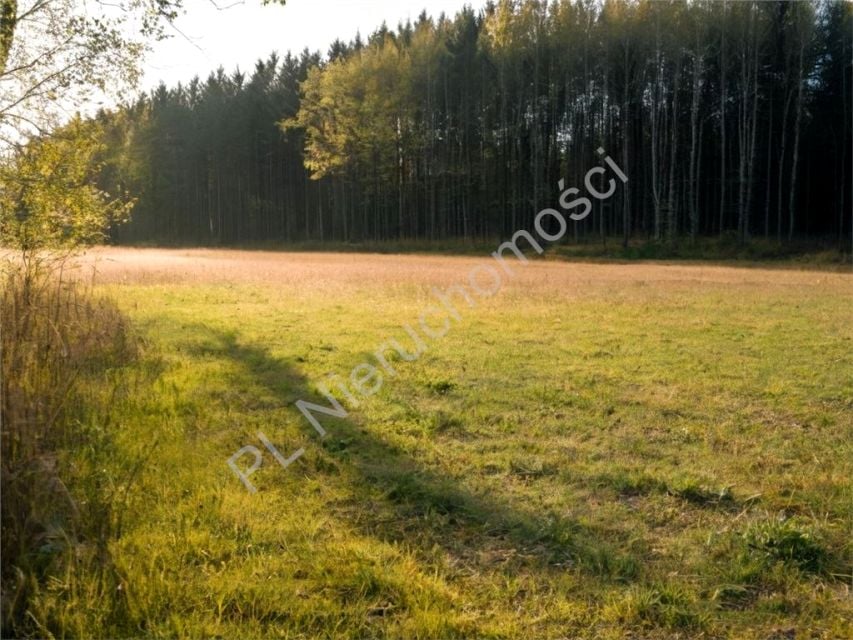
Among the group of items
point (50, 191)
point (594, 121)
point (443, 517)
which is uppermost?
point (594, 121)

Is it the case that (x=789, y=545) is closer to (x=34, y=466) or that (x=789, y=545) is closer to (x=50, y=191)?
(x=34, y=466)

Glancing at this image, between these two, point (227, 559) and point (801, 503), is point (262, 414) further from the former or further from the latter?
point (801, 503)

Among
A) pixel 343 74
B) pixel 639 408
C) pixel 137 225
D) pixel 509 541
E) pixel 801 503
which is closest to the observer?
pixel 509 541

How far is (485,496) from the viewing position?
4836 mm

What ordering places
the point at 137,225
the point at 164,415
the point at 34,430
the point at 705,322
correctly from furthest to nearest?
the point at 137,225
the point at 705,322
the point at 164,415
the point at 34,430

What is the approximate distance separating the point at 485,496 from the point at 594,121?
44312 mm

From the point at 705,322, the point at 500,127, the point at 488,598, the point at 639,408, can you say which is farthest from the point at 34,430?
the point at 500,127

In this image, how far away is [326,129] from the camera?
5303cm

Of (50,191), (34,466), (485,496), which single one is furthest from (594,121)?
(34,466)

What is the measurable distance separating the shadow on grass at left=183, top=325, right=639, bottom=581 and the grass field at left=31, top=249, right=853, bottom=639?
0.06 ft

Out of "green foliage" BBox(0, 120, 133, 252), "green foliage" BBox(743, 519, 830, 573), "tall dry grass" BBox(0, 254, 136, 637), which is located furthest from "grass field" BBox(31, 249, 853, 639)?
"green foliage" BBox(0, 120, 133, 252)

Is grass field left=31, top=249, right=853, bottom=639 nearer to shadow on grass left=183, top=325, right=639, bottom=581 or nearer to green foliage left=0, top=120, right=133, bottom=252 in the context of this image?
shadow on grass left=183, top=325, right=639, bottom=581

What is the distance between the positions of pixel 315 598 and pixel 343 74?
171 ft

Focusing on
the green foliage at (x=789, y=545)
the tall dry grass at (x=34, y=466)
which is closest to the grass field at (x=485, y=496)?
the green foliage at (x=789, y=545)
